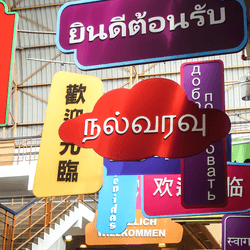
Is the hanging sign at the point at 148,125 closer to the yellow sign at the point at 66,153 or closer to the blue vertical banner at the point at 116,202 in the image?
the yellow sign at the point at 66,153

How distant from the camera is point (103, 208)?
7512mm

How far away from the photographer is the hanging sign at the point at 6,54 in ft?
12.8

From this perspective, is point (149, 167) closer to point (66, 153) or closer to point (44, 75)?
point (66, 153)

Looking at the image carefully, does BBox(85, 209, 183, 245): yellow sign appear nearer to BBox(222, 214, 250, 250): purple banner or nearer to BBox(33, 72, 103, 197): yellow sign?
BBox(222, 214, 250, 250): purple banner

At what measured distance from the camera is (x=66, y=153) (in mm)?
6055

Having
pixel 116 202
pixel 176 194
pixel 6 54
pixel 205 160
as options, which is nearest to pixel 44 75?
pixel 116 202

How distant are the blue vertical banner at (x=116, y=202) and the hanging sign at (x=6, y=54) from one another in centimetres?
369

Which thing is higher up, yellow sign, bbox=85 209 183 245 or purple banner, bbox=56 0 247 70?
yellow sign, bbox=85 209 183 245

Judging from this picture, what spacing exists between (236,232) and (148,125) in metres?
2.92

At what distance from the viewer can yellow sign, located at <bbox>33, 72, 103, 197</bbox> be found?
18.4 ft

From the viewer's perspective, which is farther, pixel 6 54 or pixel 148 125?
pixel 6 54

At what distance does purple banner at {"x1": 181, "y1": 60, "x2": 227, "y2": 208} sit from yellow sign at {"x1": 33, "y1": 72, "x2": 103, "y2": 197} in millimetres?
1287

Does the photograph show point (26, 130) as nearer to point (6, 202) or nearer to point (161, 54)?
point (6, 202)

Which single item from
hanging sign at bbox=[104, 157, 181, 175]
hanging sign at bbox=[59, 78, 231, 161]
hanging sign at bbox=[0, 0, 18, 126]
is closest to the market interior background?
hanging sign at bbox=[104, 157, 181, 175]
